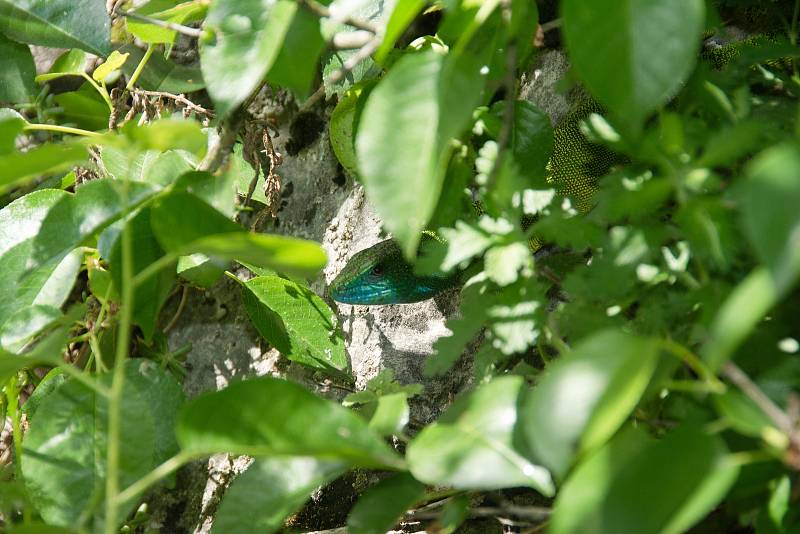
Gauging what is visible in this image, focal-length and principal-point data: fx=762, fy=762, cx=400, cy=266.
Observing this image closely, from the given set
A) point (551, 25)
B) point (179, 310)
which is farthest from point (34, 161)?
point (179, 310)

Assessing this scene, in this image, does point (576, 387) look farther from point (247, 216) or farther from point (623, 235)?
point (247, 216)

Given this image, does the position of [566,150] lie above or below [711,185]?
below

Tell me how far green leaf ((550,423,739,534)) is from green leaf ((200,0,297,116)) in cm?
44

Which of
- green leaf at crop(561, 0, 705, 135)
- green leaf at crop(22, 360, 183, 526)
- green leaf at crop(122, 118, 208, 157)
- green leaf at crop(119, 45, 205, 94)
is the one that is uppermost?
green leaf at crop(561, 0, 705, 135)

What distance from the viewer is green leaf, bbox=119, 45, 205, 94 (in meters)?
1.47

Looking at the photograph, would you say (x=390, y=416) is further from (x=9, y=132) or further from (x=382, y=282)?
(x=382, y=282)

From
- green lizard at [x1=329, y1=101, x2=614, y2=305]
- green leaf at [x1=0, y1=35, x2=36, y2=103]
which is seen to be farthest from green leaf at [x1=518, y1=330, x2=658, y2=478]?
green leaf at [x1=0, y1=35, x2=36, y2=103]

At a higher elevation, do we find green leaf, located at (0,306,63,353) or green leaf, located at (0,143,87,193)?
green leaf, located at (0,143,87,193)

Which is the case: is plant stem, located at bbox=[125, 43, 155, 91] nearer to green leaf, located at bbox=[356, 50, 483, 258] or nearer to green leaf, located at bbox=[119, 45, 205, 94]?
green leaf, located at bbox=[119, 45, 205, 94]

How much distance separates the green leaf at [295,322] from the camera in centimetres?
128

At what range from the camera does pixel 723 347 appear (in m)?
0.42

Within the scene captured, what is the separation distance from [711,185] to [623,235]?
0.09 metres

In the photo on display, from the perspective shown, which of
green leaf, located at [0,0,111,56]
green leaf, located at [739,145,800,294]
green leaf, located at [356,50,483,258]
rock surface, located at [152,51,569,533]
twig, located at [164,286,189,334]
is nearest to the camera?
green leaf, located at [739,145,800,294]

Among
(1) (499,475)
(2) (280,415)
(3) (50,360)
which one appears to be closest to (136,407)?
(3) (50,360)
